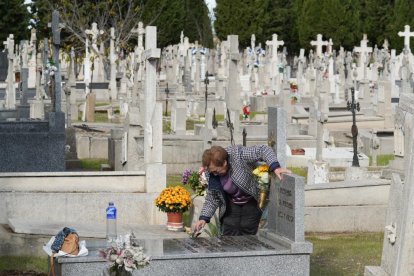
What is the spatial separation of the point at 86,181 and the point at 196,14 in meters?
67.9

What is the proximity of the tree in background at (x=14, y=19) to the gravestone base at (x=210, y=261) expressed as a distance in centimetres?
5813

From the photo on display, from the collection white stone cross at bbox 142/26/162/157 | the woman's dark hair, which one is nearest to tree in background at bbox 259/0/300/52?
white stone cross at bbox 142/26/162/157

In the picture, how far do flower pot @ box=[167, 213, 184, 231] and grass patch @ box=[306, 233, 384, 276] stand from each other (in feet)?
4.59

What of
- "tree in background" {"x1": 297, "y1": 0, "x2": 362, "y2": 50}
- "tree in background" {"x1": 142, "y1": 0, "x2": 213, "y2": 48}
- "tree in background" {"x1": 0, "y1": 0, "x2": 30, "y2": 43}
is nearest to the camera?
"tree in background" {"x1": 0, "y1": 0, "x2": 30, "y2": 43}

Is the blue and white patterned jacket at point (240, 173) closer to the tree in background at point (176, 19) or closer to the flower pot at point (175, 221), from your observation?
the flower pot at point (175, 221)

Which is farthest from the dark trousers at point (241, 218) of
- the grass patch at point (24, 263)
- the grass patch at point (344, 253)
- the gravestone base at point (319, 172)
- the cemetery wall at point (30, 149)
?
the cemetery wall at point (30, 149)

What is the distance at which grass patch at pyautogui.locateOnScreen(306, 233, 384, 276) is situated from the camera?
11355mm

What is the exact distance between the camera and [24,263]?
1185 centimetres

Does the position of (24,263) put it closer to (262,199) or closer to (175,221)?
(175,221)

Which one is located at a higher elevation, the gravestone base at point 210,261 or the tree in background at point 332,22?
the tree in background at point 332,22

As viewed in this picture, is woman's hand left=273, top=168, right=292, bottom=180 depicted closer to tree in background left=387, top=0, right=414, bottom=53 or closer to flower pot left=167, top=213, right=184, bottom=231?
flower pot left=167, top=213, right=184, bottom=231

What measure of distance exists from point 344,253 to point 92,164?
32.8 feet

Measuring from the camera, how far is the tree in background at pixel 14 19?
66.2m

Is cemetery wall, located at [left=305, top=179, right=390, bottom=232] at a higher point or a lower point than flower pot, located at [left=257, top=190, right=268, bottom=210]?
lower
